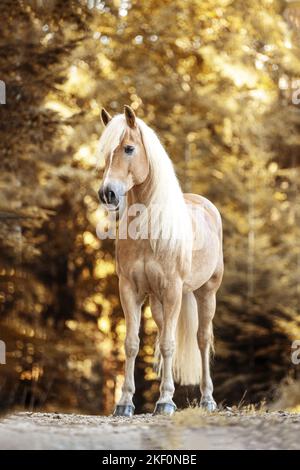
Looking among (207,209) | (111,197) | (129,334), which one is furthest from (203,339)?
(111,197)

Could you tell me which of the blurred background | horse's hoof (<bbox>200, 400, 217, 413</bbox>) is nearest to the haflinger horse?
horse's hoof (<bbox>200, 400, 217, 413</bbox>)

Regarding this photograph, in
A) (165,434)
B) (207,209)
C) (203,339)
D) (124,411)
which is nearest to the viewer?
(165,434)

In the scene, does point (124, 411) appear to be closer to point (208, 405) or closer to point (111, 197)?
point (208, 405)

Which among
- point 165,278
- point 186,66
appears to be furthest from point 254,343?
point 165,278

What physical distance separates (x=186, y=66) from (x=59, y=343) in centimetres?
785

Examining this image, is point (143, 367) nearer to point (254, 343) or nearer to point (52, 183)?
point (254, 343)

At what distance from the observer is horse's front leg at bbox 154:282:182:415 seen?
7.18 meters

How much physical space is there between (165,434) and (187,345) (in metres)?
2.74

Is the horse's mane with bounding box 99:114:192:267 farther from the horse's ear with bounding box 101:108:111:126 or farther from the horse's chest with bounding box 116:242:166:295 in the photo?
the horse's ear with bounding box 101:108:111:126

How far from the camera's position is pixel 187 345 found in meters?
8.32

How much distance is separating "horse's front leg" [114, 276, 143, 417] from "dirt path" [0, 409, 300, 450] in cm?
89

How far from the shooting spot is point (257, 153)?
20.3 meters

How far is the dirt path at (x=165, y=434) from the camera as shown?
516 centimetres

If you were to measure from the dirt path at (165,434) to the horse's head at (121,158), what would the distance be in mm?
1751
